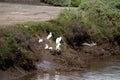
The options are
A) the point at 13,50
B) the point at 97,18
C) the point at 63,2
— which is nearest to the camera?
the point at 13,50

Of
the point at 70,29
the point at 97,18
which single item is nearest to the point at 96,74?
the point at 70,29

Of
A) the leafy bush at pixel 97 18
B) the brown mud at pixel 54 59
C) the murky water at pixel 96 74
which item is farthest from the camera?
the leafy bush at pixel 97 18

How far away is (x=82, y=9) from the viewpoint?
29.5 m

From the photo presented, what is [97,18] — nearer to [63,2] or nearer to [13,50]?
[63,2]

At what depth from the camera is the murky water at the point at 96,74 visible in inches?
792

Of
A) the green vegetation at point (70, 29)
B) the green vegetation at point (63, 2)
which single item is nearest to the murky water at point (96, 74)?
the green vegetation at point (70, 29)

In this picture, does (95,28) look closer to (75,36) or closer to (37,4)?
(75,36)

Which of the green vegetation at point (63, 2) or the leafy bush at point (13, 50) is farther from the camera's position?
the green vegetation at point (63, 2)

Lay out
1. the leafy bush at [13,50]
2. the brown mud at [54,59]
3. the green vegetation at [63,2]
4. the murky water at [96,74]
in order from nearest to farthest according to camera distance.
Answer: the leafy bush at [13,50] < the brown mud at [54,59] < the murky water at [96,74] < the green vegetation at [63,2]

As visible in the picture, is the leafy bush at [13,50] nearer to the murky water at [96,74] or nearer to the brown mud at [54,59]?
the brown mud at [54,59]

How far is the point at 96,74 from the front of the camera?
70.6 ft

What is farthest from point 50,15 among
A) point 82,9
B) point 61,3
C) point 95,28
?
point 61,3

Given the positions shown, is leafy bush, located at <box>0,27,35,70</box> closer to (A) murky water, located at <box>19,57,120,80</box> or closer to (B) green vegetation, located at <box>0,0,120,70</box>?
(B) green vegetation, located at <box>0,0,120,70</box>

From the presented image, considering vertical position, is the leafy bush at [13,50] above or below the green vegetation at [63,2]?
above
